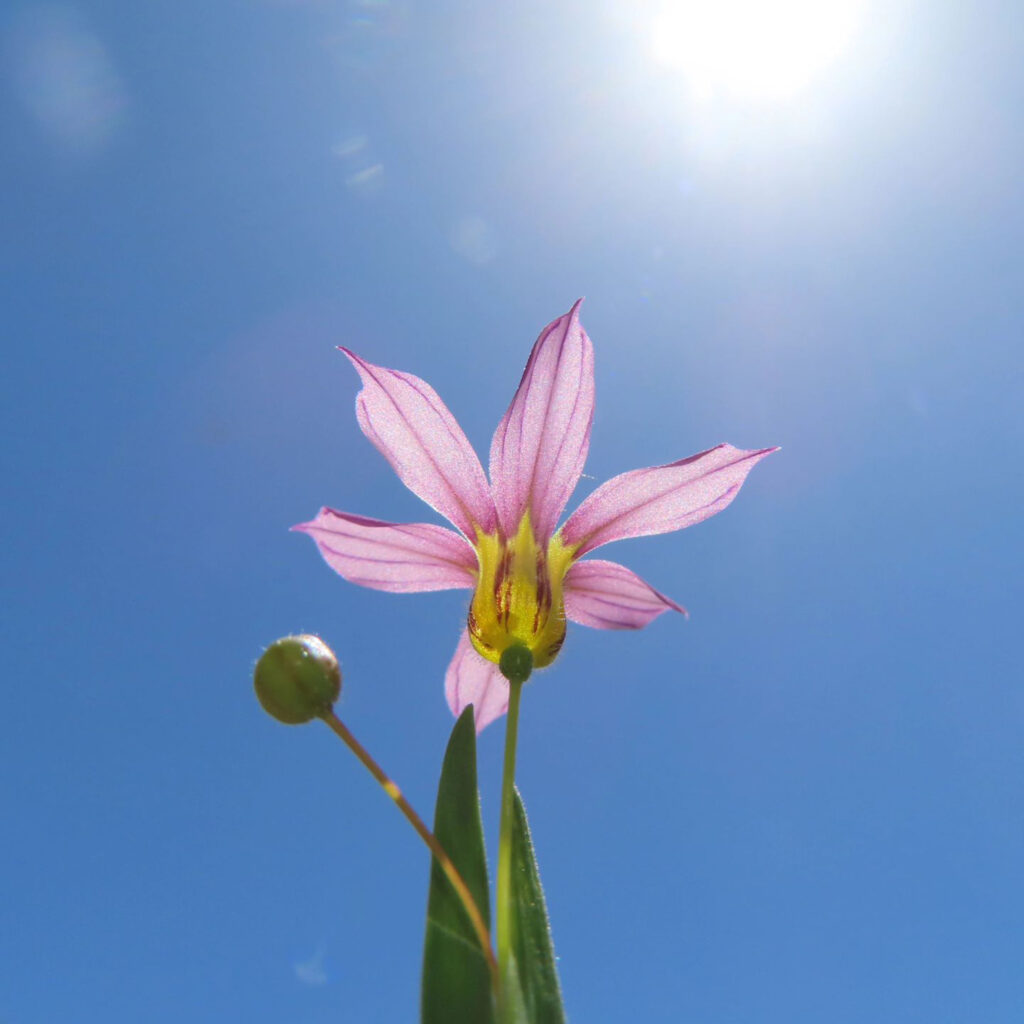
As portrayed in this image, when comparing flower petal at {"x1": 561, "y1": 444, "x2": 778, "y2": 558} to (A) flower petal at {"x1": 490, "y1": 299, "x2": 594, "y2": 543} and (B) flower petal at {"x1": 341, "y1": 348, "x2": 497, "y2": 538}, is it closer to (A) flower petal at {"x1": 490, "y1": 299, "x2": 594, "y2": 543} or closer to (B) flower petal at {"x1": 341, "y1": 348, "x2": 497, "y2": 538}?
(A) flower petal at {"x1": 490, "y1": 299, "x2": 594, "y2": 543}

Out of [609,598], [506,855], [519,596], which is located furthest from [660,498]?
[506,855]

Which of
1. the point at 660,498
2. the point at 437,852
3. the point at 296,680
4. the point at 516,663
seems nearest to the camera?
the point at 437,852

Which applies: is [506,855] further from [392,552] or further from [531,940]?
[392,552]

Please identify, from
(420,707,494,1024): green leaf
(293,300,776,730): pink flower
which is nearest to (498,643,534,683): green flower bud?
(293,300,776,730): pink flower

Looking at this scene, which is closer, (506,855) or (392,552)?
(506,855)

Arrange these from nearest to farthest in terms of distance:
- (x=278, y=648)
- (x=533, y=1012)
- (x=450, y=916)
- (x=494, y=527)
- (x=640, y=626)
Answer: (x=533, y=1012)
(x=450, y=916)
(x=278, y=648)
(x=640, y=626)
(x=494, y=527)

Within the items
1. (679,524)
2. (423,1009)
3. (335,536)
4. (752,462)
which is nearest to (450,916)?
(423,1009)

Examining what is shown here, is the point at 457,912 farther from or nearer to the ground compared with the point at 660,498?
nearer to the ground

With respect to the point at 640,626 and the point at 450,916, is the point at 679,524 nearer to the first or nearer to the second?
the point at 640,626
